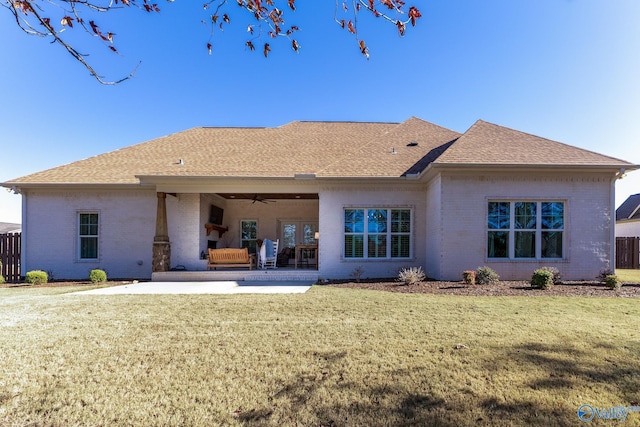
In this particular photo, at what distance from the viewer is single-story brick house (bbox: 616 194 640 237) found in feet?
82.3

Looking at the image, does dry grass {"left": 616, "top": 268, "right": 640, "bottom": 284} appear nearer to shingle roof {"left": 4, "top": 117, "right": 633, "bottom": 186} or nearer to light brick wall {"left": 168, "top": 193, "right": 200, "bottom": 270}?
shingle roof {"left": 4, "top": 117, "right": 633, "bottom": 186}

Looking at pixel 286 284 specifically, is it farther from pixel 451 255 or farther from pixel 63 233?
pixel 63 233

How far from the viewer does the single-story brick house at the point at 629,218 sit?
25.1 m

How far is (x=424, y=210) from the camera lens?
11.9 metres

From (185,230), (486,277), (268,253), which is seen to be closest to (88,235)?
(185,230)

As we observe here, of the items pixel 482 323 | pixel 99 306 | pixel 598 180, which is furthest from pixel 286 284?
pixel 598 180

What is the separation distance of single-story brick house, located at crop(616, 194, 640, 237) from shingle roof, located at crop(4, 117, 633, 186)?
21.4 meters

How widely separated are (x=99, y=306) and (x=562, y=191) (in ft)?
43.8

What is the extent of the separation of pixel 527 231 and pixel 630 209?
25.6m

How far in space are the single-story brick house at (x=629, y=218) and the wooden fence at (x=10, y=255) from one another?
38005 mm

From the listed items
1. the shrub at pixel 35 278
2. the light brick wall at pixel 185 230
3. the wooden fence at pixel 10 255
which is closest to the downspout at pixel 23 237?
the wooden fence at pixel 10 255

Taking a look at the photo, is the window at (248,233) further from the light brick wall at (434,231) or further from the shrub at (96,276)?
the light brick wall at (434,231)

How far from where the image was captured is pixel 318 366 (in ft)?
12.0

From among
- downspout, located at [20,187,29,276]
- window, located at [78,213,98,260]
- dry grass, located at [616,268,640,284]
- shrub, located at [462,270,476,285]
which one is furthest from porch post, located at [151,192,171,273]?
dry grass, located at [616,268,640,284]
